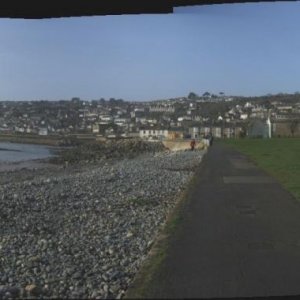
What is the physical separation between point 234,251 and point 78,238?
2.87 meters

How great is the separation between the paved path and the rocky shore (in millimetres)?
512

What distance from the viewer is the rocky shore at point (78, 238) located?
5.48 metres

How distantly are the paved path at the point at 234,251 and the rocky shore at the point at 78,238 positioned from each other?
1.68ft

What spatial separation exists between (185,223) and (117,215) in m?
2.76

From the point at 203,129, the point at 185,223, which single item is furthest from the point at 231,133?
the point at 185,223

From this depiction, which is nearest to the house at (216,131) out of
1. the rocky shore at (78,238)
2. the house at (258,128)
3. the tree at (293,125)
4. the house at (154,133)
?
the house at (258,128)

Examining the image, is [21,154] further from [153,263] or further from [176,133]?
[153,263]

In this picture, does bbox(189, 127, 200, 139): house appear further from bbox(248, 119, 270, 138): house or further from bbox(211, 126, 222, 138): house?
bbox(248, 119, 270, 138): house

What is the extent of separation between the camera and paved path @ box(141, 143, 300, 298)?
15.5 ft

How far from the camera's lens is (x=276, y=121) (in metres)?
87.0

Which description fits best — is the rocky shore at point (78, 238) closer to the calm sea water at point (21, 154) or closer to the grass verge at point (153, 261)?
the grass verge at point (153, 261)

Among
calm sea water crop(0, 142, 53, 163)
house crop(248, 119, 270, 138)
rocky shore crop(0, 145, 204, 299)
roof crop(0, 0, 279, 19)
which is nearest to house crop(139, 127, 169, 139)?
house crop(248, 119, 270, 138)

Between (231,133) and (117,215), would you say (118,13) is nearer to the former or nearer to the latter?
(117,215)

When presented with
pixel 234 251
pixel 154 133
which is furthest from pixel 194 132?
pixel 234 251
